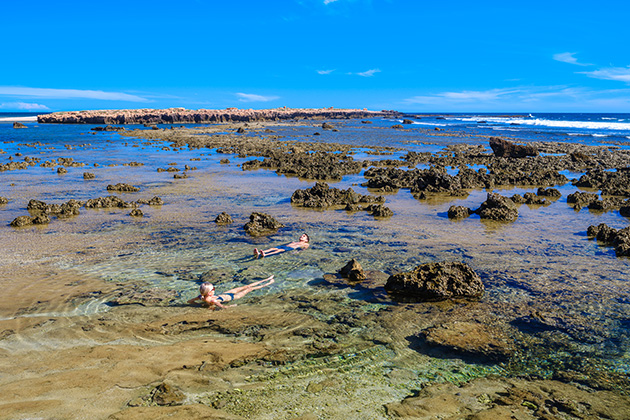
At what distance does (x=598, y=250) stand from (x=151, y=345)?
10861 millimetres

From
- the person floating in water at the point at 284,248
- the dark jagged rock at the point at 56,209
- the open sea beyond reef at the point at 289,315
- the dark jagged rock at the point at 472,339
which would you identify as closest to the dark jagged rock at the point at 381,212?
the open sea beyond reef at the point at 289,315

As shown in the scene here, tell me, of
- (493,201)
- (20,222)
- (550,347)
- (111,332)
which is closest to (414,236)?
(493,201)

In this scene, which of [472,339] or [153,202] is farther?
[153,202]

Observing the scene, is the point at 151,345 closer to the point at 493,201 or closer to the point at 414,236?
the point at 414,236

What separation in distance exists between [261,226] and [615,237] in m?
9.79

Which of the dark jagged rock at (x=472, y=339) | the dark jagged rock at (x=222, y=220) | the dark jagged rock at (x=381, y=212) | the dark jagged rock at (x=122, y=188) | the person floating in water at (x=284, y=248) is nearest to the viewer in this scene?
the dark jagged rock at (x=472, y=339)

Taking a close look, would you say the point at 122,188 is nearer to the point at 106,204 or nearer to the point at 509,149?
the point at 106,204

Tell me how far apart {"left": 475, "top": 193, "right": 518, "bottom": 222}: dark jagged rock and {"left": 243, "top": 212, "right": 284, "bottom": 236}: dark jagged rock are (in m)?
7.22

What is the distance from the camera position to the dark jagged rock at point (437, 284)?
7.71 metres

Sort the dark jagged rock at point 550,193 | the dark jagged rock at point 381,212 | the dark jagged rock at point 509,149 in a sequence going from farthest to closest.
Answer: the dark jagged rock at point 509,149
the dark jagged rock at point 550,193
the dark jagged rock at point 381,212

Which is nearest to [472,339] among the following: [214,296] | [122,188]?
[214,296]

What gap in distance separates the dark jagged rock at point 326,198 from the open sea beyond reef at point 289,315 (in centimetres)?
219

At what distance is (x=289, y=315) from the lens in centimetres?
704

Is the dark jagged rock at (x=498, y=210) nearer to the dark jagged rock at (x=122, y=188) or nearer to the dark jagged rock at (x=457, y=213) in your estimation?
the dark jagged rock at (x=457, y=213)
